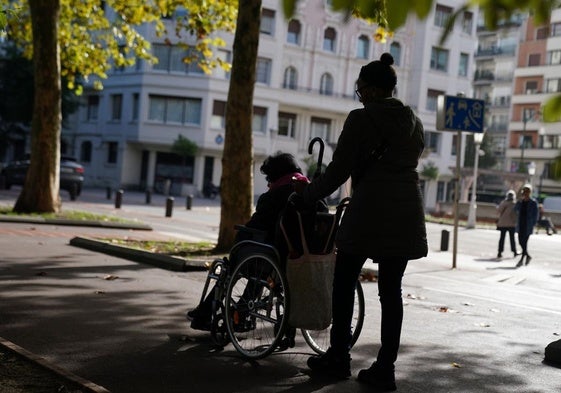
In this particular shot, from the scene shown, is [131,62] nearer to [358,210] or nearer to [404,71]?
[358,210]

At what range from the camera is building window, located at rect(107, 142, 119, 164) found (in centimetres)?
5331

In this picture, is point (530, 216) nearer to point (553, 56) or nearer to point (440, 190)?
point (440, 190)

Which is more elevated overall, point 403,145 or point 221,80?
point 221,80

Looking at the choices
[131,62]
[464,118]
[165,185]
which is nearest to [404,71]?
[165,185]

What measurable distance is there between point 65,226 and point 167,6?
6228 millimetres

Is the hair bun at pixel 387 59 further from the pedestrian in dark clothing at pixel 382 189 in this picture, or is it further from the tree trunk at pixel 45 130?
the tree trunk at pixel 45 130

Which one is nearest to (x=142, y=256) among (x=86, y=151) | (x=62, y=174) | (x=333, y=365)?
(x=333, y=365)

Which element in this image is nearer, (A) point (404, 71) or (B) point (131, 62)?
(B) point (131, 62)

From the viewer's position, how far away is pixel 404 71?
6062 cm

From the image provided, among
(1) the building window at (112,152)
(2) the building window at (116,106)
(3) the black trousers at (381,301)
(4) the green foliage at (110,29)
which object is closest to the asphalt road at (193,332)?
(3) the black trousers at (381,301)

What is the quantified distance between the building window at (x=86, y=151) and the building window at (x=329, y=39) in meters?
17.7

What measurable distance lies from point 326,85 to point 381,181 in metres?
52.8

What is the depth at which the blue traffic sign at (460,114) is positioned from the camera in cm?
1508

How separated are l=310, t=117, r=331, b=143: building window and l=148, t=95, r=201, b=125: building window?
9.48 m
